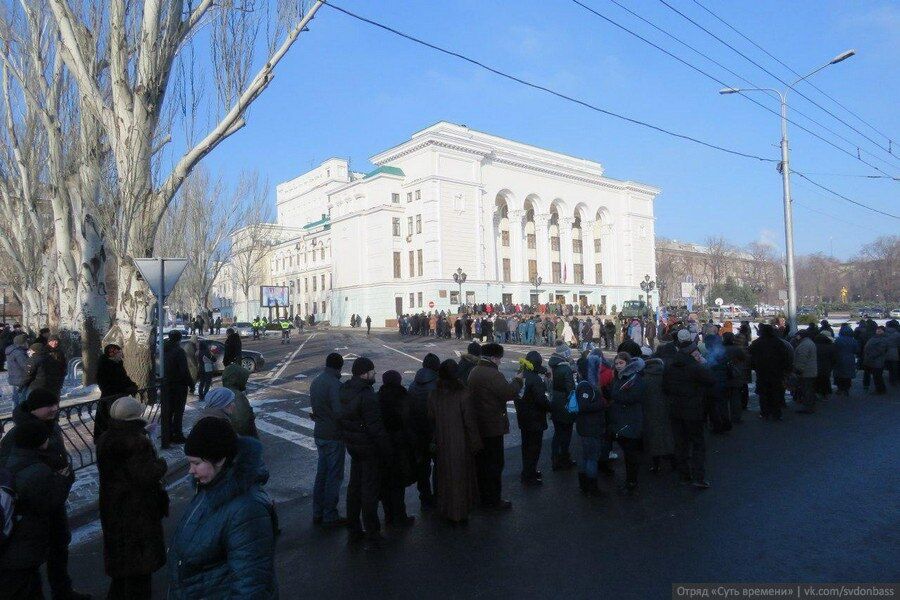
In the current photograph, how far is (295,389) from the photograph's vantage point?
16.9 m

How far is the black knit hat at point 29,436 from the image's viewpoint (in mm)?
3648

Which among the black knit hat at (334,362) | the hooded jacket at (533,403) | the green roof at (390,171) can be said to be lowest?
the hooded jacket at (533,403)

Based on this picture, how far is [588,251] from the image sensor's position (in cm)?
7069

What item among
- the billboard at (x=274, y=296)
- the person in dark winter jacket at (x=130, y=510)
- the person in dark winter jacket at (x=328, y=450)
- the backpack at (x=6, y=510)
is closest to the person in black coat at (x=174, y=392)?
the person in dark winter jacket at (x=328, y=450)

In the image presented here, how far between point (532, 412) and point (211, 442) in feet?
16.6

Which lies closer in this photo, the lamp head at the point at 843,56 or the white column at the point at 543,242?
the lamp head at the point at 843,56

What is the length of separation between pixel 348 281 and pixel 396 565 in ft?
197

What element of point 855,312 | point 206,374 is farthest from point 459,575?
point 855,312

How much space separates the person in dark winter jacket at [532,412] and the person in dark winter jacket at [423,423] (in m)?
1.16

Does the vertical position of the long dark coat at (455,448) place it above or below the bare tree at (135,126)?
below

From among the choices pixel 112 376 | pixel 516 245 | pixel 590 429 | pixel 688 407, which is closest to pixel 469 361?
pixel 590 429

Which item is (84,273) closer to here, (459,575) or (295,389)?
(295,389)

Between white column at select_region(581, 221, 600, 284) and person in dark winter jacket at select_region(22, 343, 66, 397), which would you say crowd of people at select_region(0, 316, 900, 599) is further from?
white column at select_region(581, 221, 600, 284)

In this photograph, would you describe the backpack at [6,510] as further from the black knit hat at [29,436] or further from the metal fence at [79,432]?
the metal fence at [79,432]
